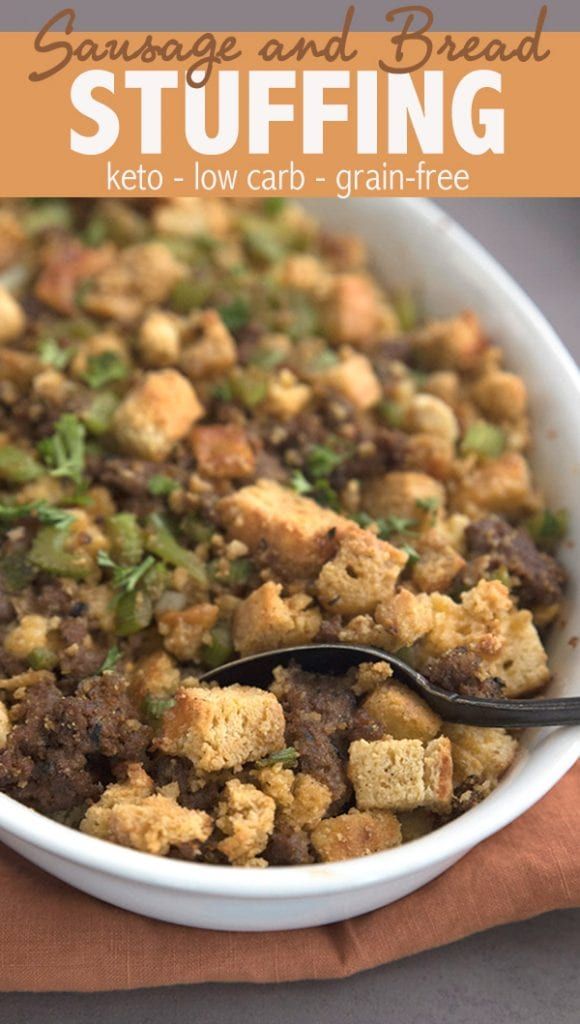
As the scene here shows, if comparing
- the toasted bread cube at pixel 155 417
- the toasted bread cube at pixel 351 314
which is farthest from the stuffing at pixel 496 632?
the toasted bread cube at pixel 351 314

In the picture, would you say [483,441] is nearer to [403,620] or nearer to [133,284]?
[403,620]

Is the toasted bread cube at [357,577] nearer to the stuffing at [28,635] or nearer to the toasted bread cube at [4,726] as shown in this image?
the stuffing at [28,635]

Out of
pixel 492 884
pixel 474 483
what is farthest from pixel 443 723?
pixel 474 483

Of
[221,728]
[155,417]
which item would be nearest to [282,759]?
[221,728]

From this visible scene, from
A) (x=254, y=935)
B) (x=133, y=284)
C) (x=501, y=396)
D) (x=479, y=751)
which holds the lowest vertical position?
(x=254, y=935)

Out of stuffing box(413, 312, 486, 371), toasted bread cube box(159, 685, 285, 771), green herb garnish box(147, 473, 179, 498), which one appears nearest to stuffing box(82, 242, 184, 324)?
green herb garnish box(147, 473, 179, 498)

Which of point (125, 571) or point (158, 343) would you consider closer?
point (125, 571)
